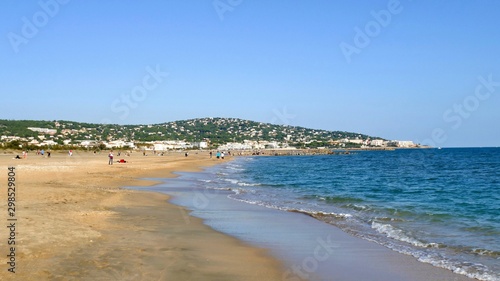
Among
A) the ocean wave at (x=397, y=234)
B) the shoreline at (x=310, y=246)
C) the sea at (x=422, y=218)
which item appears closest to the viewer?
the shoreline at (x=310, y=246)

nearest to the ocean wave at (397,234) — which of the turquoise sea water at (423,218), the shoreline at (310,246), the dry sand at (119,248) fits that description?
the turquoise sea water at (423,218)

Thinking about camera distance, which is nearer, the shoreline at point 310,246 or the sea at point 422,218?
the shoreline at point 310,246

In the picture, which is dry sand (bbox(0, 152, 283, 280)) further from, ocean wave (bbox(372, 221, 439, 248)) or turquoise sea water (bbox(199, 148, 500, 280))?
ocean wave (bbox(372, 221, 439, 248))

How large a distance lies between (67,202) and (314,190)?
16.4 meters

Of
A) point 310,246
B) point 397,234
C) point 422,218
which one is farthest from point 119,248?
point 422,218

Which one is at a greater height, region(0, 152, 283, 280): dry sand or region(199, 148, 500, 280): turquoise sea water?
region(0, 152, 283, 280): dry sand

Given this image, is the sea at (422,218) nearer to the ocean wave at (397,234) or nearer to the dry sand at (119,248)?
the ocean wave at (397,234)

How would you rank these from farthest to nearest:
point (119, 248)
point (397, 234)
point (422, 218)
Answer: point (422, 218), point (397, 234), point (119, 248)

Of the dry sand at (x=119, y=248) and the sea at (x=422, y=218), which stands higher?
the dry sand at (x=119, y=248)

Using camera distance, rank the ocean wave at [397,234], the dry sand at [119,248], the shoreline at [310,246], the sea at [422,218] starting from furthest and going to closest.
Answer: the ocean wave at [397,234] → the sea at [422,218] → the shoreline at [310,246] → the dry sand at [119,248]

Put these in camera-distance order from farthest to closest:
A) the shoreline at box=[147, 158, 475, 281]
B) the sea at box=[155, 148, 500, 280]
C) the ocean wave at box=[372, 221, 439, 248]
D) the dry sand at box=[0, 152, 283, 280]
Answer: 1. the ocean wave at box=[372, 221, 439, 248]
2. the sea at box=[155, 148, 500, 280]
3. the shoreline at box=[147, 158, 475, 281]
4. the dry sand at box=[0, 152, 283, 280]

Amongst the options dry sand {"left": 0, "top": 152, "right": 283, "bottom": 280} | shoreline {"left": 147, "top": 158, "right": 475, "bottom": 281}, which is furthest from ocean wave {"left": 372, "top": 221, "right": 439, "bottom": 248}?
dry sand {"left": 0, "top": 152, "right": 283, "bottom": 280}

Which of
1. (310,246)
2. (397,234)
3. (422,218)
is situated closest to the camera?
(310,246)

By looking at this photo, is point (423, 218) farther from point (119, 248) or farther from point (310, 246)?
point (119, 248)
